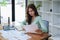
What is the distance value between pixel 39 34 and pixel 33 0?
328 centimetres

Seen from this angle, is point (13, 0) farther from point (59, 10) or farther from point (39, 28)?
point (39, 28)

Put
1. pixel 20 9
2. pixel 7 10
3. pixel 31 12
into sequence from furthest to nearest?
pixel 20 9 → pixel 7 10 → pixel 31 12

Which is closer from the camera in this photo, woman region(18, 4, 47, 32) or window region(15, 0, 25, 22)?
woman region(18, 4, 47, 32)

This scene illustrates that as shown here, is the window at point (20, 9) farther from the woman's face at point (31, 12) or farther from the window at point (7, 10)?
the woman's face at point (31, 12)

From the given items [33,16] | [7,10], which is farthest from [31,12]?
[7,10]

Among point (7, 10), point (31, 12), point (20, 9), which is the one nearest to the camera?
point (31, 12)

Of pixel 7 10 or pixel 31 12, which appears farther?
pixel 7 10

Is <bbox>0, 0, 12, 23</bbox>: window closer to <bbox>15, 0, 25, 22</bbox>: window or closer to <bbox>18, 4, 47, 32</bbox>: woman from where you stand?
<bbox>15, 0, 25, 22</bbox>: window

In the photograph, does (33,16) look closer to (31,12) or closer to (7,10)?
(31,12)

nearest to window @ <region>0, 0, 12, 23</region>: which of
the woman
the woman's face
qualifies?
the woman

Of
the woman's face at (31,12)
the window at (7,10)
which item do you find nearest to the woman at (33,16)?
the woman's face at (31,12)

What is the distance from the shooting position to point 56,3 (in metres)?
4.55

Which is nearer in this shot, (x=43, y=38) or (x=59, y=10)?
(x=43, y=38)

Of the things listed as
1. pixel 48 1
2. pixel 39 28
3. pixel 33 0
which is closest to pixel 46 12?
pixel 48 1
